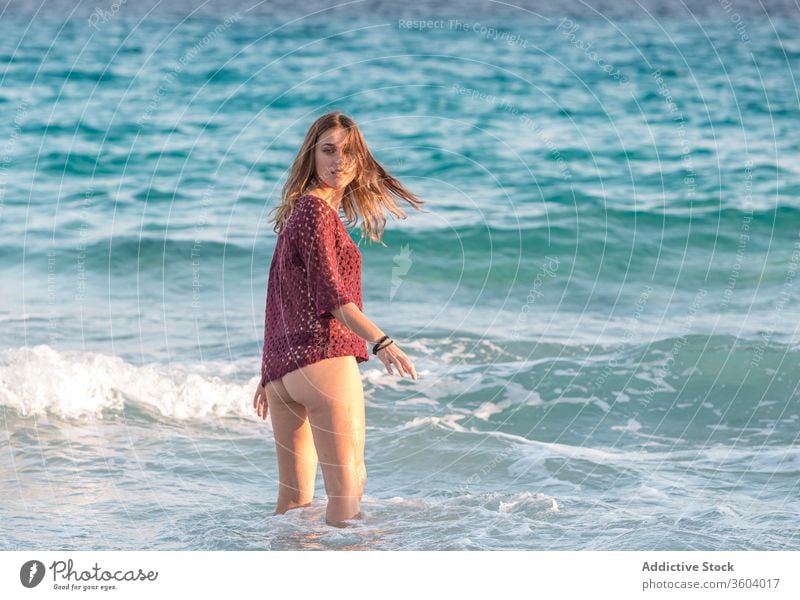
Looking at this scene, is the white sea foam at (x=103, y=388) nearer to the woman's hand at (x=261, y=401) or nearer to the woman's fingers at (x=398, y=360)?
the woman's hand at (x=261, y=401)

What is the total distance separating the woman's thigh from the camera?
212 inches

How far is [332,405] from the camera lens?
17.6ft

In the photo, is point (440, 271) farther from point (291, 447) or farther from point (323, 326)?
point (323, 326)

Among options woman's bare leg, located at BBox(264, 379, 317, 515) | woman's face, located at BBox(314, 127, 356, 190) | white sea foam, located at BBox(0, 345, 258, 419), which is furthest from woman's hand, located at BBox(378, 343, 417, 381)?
white sea foam, located at BBox(0, 345, 258, 419)

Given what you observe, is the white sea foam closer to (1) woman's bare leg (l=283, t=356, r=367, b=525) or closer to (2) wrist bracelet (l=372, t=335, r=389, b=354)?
(1) woman's bare leg (l=283, t=356, r=367, b=525)

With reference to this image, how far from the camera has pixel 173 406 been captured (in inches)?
382

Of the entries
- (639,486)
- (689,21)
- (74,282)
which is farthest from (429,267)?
(689,21)

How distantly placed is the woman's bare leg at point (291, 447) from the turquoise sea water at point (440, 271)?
126 mm

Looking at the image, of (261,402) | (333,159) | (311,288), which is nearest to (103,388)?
(261,402)

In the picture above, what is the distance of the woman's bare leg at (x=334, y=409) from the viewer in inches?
212

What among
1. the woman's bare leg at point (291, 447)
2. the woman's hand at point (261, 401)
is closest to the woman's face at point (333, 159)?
the woman's bare leg at point (291, 447)

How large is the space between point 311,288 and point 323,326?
186 mm
